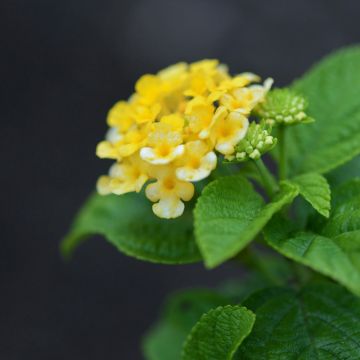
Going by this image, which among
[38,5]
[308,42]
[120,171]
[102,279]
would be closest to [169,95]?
[120,171]

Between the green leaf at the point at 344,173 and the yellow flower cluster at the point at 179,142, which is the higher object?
the yellow flower cluster at the point at 179,142

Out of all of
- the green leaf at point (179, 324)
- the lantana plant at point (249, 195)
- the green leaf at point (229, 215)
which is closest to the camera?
the green leaf at point (229, 215)

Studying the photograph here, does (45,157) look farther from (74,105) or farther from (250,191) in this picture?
(250,191)

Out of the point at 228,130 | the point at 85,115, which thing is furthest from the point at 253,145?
the point at 85,115

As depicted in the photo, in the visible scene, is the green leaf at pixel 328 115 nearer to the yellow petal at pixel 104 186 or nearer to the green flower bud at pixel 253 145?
the green flower bud at pixel 253 145

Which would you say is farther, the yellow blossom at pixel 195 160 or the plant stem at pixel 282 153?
the plant stem at pixel 282 153

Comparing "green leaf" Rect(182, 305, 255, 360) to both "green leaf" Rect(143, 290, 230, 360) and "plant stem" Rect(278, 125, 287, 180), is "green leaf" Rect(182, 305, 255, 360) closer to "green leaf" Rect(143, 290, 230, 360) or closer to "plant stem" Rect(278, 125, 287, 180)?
"plant stem" Rect(278, 125, 287, 180)

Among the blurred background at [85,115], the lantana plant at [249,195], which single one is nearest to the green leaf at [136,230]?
the lantana plant at [249,195]
